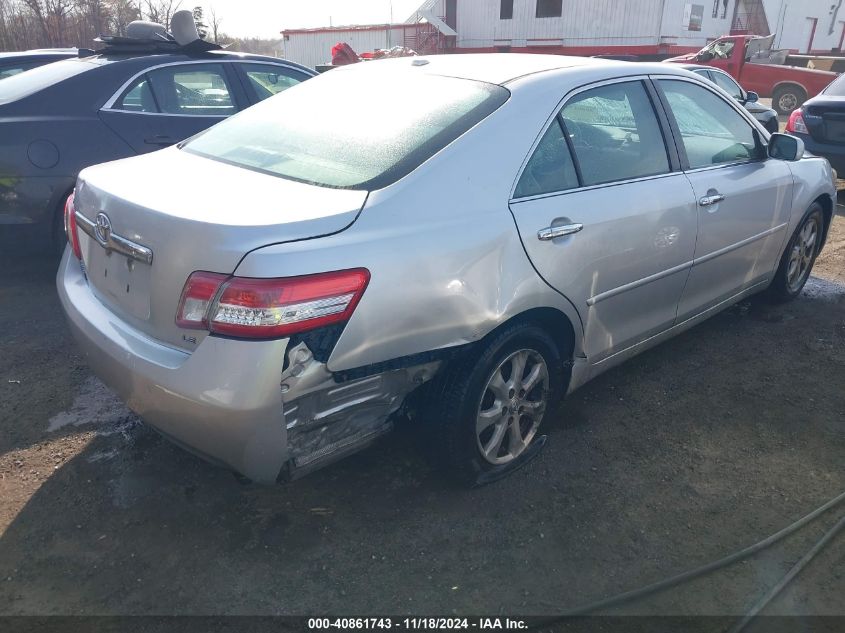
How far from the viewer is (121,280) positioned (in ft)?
7.74

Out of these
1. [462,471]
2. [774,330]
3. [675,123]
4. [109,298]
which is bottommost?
[774,330]

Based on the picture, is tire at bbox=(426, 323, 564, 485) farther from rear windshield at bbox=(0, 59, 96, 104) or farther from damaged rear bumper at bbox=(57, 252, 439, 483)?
rear windshield at bbox=(0, 59, 96, 104)

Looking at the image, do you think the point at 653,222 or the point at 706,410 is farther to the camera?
the point at 706,410

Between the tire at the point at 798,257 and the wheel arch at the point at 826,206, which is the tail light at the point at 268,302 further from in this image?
the wheel arch at the point at 826,206

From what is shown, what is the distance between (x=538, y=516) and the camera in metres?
2.65

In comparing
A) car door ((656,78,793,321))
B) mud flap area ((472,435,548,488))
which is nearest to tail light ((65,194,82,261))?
mud flap area ((472,435,548,488))

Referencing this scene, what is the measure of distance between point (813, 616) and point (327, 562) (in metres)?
1.65

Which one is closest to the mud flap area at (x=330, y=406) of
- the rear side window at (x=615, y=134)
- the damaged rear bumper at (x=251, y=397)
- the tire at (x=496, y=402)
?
the damaged rear bumper at (x=251, y=397)

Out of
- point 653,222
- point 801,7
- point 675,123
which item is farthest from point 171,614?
point 801,7

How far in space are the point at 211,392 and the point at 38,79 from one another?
3.99 metres

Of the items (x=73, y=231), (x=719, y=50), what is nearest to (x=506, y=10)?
(x=719, y=50)

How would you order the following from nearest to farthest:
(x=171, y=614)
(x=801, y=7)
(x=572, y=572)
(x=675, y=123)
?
1. (x=171, y=614)
2. (x=572, y=572)
3. (x=675, y=123)
4. (x=801, y=7)

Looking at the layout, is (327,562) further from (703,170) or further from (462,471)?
(703,170)

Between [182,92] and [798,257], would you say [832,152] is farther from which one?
[182,92]
